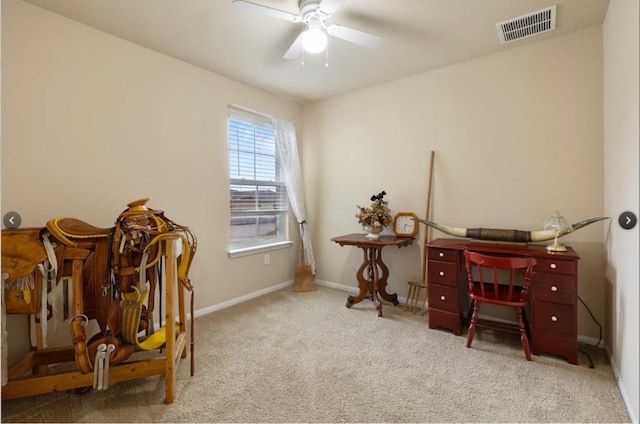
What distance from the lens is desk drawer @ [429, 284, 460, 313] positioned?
277 centimetres

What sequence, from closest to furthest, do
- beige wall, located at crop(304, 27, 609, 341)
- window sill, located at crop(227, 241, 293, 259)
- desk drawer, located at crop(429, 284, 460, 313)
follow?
beige wall, located at crop(304, 27, 609, 341), desk drawer, located at crop(429, 284, 460, 313), window sill, located at crop(227, 241, 293, 259)

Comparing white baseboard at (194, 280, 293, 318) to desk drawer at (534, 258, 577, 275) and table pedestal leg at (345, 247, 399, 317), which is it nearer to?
table pedestal leg at (345, 247, 399, 317)

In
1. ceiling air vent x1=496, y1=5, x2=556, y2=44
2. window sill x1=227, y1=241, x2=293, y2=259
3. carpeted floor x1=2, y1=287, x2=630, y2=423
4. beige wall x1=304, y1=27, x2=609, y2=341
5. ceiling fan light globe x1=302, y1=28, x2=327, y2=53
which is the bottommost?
carpeted floor x1=2, y1=287, x2=630, y2=423

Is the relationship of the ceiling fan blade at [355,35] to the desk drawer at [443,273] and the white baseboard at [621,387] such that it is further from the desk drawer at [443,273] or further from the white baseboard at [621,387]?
the white baseboard at [621,387]

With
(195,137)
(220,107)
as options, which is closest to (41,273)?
(195,137)

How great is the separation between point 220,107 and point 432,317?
3082mm

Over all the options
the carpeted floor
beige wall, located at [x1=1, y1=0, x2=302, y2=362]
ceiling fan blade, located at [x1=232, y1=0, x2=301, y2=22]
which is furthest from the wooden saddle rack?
ceiling fan blade, located at [x1=232, y1=0, x2=301, y2=22]

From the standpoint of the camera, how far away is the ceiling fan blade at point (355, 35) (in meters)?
2.19

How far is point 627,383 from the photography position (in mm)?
1816

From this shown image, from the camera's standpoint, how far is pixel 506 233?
274 centimetres

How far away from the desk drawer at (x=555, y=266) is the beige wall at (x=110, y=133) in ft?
9.59

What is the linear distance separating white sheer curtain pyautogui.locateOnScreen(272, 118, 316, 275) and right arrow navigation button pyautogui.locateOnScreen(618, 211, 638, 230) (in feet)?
10.1

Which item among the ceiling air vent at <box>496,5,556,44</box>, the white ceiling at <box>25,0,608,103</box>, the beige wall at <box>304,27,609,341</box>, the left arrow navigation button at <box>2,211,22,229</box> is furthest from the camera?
the beige wall at <box>304,27,609,341</box>

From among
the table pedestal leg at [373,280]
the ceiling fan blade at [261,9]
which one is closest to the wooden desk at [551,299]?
the table pedestal leg at [373,280]
